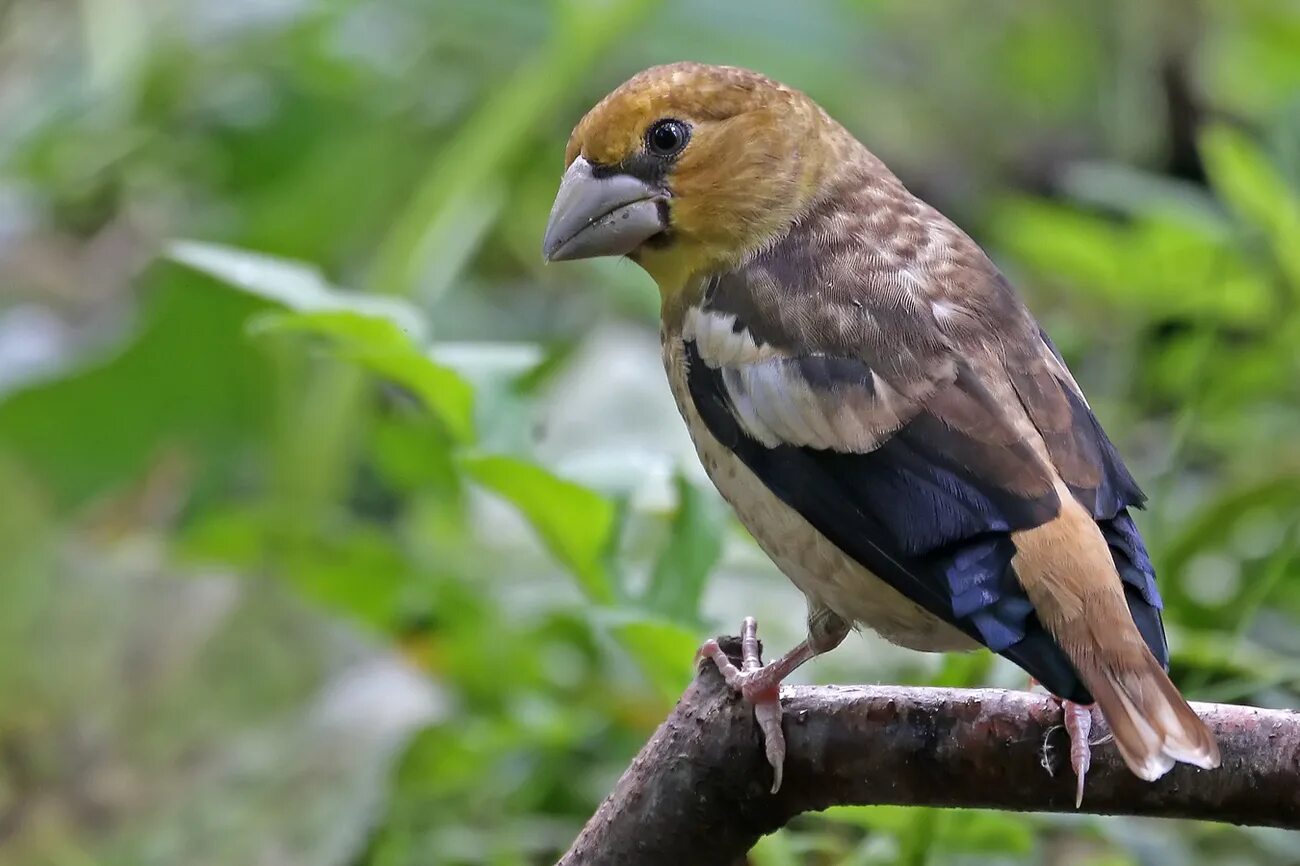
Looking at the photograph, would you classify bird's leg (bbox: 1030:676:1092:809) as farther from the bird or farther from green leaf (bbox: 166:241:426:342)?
green leaf (bbox: 166:241:426:342)

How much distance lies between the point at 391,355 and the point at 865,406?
526 mm

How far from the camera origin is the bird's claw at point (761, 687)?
1086 millimetres

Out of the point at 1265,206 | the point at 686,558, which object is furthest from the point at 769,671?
the point at 1265,206

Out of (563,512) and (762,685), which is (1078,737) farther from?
(563,512)

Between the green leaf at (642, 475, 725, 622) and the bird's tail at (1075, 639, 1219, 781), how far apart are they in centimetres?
62

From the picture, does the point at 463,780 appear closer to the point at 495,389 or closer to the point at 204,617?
the point at 204,617

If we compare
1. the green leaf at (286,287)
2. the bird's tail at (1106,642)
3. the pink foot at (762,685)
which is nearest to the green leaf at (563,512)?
the green leaf at (286,287)

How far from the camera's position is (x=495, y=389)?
5.30 feet

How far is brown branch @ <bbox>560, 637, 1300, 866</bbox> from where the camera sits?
102 cm

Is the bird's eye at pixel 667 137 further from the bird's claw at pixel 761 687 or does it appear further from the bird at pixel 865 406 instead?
the bird's claw at pixel 761 687

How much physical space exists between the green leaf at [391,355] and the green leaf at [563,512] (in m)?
0.08

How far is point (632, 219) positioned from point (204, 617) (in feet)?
3.26

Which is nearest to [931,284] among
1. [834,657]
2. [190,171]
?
[834,657]

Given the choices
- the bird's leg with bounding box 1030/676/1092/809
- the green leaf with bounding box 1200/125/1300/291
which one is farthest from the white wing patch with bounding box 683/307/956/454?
the green leaf with bounding box 1200/125/1300/291
